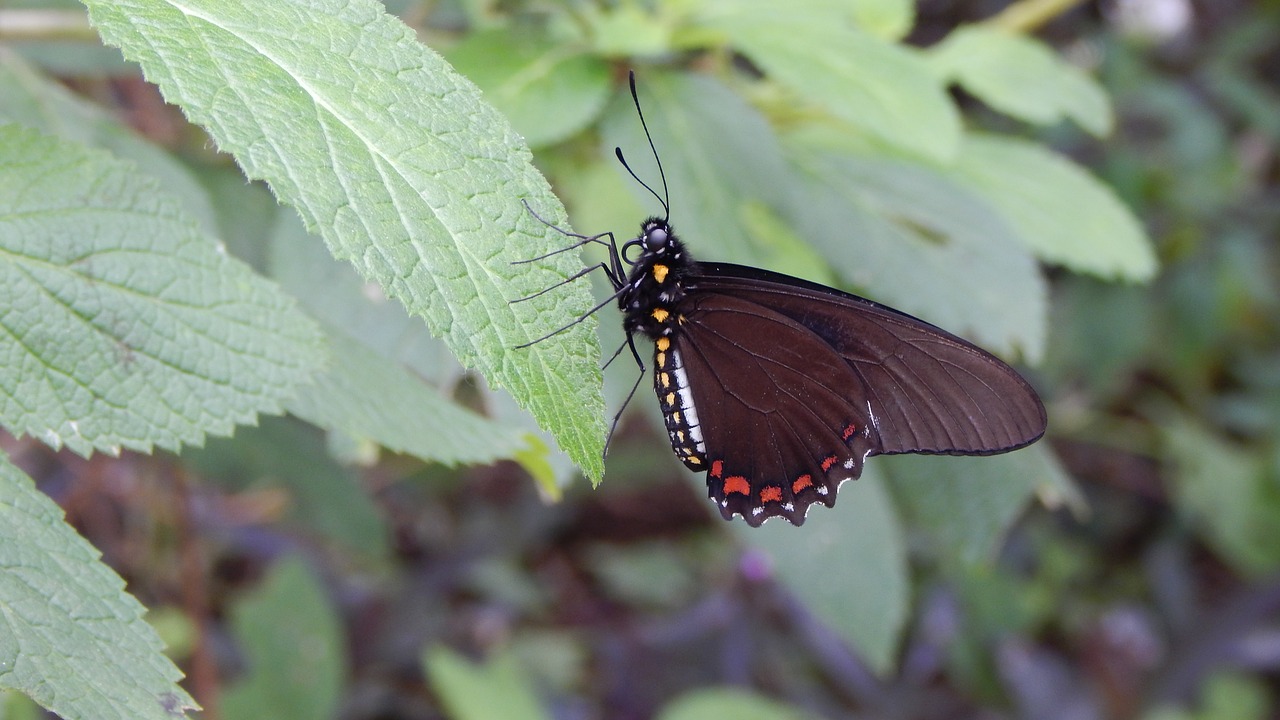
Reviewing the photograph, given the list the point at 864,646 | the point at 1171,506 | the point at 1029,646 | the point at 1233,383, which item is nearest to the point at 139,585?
the point at 864,646

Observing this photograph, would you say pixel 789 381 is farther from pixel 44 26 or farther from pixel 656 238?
pixel 44 26

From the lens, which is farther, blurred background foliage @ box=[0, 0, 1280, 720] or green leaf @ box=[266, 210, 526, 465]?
blurred background foliage @ box=[0, 0, 1280, 720]

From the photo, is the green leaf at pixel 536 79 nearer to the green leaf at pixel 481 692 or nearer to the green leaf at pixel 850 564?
the green leaf at pixel 850 564

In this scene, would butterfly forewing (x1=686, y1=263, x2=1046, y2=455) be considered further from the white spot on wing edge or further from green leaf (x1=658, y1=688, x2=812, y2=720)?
green leaf (x1=658, y1=688, x2=812, y2=720)

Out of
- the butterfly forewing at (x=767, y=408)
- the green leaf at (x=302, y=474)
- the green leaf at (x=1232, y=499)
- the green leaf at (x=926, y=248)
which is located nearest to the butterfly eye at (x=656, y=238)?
the butterfly forewing at (x=767, y=408)

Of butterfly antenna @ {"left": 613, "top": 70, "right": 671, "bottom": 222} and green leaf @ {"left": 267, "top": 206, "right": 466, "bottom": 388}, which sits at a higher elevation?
butterfly antenna @ {"left": 613, "top": 70, "right": 671, "bottom": 222}

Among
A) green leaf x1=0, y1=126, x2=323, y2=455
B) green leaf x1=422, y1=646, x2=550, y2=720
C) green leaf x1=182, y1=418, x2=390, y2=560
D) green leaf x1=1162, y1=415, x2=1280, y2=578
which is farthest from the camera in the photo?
green leaf x1=1162, y1=415, x2=1280, y2=578

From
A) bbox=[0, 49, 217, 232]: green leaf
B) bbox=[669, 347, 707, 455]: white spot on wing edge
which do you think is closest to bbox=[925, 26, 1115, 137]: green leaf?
bbox=[669, 347, 707, 455]: white spot on wing edge

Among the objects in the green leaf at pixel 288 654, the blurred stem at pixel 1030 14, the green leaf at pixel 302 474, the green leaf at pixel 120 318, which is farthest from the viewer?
the green leaf at pixel 288 654
